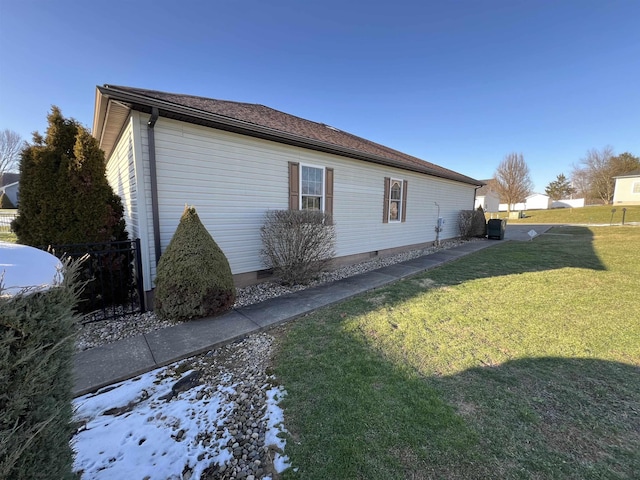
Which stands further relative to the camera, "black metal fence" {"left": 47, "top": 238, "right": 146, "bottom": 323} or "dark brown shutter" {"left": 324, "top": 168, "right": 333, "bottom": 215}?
"dark brown shutter" {"left": 324, "top": 168, "right": 333, "bottom": 215}

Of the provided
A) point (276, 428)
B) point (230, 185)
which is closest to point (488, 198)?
point (230, 185)

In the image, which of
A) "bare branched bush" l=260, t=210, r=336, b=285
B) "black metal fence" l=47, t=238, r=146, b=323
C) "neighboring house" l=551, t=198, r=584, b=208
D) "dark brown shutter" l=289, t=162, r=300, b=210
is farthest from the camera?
"neighboring house" l=551, t=198, r=584, b=208

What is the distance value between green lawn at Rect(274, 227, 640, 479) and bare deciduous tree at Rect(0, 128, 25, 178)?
46.0 meters

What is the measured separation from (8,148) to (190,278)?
151ft

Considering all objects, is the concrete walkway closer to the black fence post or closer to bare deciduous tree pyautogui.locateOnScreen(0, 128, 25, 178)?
the black fence post

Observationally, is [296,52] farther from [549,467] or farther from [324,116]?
[549,467]

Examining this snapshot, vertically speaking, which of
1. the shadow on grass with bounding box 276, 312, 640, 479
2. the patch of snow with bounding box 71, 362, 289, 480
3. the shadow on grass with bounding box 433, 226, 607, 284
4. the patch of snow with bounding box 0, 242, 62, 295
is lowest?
the patch of snow with bounding box 71, 362, 289, 480

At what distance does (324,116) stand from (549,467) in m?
13.8

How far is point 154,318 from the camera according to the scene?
4.02 m

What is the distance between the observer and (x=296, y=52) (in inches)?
350

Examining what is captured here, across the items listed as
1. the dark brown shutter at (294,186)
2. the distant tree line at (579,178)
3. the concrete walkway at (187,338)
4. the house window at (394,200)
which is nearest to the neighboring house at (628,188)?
the distant tree line at (579,178)

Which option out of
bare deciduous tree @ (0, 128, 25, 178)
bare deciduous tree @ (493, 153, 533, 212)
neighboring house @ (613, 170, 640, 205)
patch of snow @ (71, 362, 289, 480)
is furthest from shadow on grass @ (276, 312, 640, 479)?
bare deciduous tree @ (0, 128, 25, 178)

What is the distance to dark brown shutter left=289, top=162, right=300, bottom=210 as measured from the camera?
610 cm

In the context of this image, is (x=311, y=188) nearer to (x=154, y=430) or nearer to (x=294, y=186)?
(x=294, y=186)
